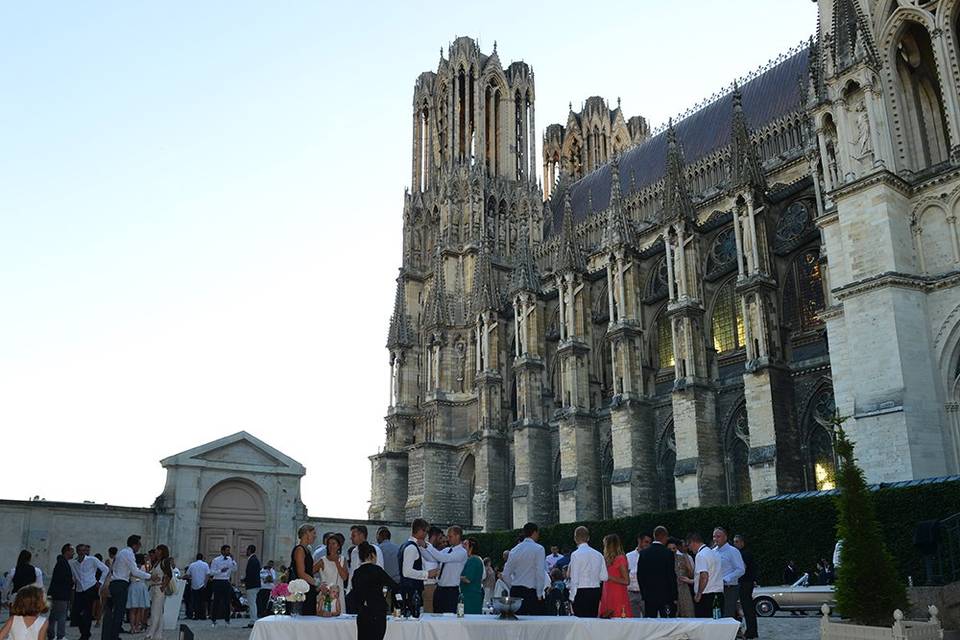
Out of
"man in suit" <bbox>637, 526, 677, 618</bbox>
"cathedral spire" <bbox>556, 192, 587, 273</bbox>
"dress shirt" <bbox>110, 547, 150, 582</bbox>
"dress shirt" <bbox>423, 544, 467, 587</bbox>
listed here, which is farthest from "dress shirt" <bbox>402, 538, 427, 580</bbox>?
"cathedral spire" <bbox>556, 192, 587, 273</bbox>

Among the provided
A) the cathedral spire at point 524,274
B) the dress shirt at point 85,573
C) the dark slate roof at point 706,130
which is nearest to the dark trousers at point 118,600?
the dress shirt at point 85,573

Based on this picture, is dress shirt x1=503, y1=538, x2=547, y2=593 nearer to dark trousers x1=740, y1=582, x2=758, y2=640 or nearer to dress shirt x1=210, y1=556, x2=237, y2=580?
dark trousers x1=740, y1=582, x2=758, y2=640

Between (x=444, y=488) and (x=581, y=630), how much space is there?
34799 millimetres

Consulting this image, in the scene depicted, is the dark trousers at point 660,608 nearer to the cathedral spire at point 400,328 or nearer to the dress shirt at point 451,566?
the dress shirt at point 451,566

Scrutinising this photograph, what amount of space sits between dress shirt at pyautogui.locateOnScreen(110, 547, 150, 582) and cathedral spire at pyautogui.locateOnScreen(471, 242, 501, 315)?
30301mm

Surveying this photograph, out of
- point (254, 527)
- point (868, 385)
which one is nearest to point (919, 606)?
point (868, 385)

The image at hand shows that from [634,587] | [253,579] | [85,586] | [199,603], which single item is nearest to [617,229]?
[253,579]

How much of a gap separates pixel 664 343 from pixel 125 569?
26.0m

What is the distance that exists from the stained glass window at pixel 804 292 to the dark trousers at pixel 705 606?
19.7m

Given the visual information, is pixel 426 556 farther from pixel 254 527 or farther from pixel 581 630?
pixel 254 527

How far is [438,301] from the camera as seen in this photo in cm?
4556

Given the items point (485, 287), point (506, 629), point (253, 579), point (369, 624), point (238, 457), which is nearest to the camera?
point (369, 624)

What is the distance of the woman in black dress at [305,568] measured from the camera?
8969mm

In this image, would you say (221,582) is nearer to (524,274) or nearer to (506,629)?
(506,629)
